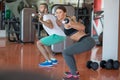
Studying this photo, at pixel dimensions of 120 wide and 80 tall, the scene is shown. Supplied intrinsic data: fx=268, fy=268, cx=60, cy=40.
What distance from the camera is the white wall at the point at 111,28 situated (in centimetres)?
517

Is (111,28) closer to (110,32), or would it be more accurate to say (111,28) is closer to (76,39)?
(110,32)

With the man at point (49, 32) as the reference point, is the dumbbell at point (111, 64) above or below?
below

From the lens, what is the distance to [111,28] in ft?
17.1

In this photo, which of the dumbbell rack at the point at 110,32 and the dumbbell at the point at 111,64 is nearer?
the dumbbell at the point at 111,64

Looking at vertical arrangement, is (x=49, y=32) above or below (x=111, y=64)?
above

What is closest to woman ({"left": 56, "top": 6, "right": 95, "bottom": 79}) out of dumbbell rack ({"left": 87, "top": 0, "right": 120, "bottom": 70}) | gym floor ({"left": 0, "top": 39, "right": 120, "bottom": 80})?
gym floor ({"left": 0, "top": 39, "right": 120, "bottom": 80})

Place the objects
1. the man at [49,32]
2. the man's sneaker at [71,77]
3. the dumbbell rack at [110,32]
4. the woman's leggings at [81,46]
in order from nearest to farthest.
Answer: the woman's leggings at [81,46]
the man's sneaker at [71,77]
the man at [49,32]
the dumbbell rack at [110,32]

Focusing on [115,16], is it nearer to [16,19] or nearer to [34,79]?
[34,79]

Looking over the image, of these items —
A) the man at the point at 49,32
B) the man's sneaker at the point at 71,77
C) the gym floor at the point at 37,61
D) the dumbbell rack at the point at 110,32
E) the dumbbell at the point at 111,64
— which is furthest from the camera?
the dumbbell rack at the point at 110,32

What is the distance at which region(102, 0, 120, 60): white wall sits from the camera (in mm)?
5168

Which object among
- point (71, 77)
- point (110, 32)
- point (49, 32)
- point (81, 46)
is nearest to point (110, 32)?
point (110, 32)

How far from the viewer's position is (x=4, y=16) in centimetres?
1056

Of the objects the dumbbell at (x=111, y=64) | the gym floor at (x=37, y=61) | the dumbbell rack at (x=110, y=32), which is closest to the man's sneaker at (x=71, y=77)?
the gym floor at (x=37, y=61)

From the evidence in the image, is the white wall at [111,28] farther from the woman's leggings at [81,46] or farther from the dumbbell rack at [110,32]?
the woman's leggings at [81,46]
